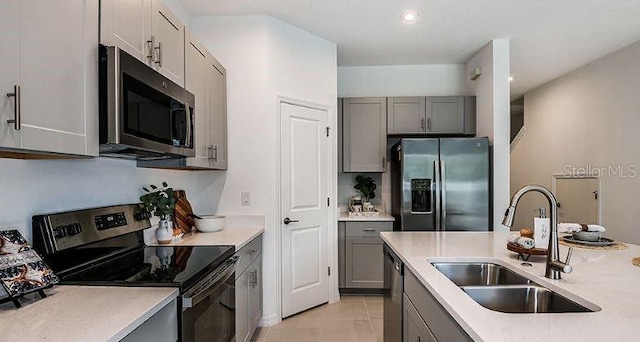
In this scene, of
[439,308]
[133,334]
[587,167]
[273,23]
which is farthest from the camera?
[587,167]

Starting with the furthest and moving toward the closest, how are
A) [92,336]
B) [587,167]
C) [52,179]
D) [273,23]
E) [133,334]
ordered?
1. [587,167]
2. [273,23]
3. [52,179]
4. [133,334]
5. [92,336]

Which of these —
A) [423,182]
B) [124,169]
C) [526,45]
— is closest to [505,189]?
[423,182]

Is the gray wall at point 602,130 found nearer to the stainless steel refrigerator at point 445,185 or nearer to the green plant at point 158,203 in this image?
the stainless steel refrigerator at point 445,185

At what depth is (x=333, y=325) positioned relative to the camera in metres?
3.13

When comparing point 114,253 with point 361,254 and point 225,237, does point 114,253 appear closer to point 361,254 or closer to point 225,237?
point 225,237

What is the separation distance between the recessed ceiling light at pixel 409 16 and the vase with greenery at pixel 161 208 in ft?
7.95

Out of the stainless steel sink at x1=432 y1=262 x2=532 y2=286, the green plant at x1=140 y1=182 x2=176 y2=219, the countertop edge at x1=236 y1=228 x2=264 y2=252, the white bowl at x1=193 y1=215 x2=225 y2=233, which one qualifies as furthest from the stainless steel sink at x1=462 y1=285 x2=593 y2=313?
the white bowl at x1=193 y1=215 x2=225 y2=233

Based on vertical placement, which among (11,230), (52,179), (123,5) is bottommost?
(11,230)

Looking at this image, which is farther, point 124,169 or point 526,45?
point 526,45

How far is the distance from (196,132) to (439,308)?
6.16ft

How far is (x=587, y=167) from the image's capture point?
15.0 ft

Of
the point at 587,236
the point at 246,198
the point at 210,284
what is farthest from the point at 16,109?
the point at 587,236

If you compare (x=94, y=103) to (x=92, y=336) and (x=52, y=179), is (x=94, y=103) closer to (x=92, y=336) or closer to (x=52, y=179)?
(x=52, y=179)

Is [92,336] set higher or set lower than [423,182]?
lower
